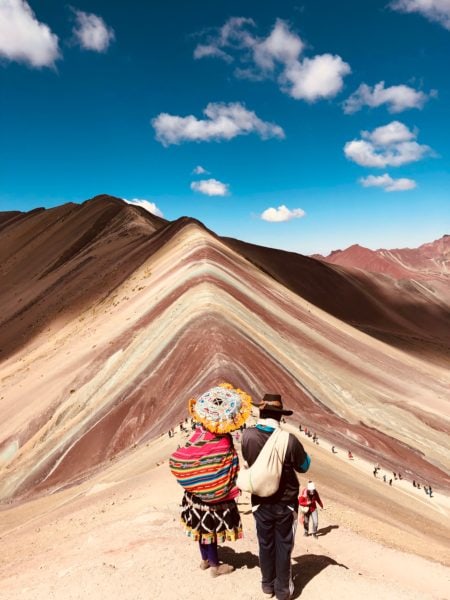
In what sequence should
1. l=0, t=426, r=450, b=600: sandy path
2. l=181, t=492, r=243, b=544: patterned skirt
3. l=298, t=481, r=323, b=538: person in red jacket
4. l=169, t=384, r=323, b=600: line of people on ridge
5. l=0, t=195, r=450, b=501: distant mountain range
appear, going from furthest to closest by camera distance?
l=0, t=195, r=450, b=501: distant mountain range → l=298, t=481, r=323, b=538: person in red jacket → l=181, t=492, r=243, b=544: patterned skirt → l=0, t=426, r=450, b=600: sandy path → l=169, t=384, r=323, b=600: line of people on ridge

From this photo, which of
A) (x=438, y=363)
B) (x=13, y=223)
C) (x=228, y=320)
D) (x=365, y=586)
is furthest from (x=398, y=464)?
(x=13, y=223)

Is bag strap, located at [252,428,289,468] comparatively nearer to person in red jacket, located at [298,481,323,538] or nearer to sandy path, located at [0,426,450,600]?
sandy path, located at [0,426,450,600]

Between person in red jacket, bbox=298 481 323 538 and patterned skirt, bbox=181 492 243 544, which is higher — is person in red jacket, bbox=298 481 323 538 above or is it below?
below

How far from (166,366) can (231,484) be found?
13.1 m

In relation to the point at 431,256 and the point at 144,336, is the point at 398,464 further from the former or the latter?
the point at 431,256

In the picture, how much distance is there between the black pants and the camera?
4609 mm

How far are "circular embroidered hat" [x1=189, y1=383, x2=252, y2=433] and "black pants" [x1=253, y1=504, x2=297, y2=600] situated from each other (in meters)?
0.85

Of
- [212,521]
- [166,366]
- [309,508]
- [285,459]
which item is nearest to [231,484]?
[212,521]

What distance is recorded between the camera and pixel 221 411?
486cm

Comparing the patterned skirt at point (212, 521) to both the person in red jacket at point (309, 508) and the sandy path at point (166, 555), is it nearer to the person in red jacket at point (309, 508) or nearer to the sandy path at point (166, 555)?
the sandy path at point (166, 555)

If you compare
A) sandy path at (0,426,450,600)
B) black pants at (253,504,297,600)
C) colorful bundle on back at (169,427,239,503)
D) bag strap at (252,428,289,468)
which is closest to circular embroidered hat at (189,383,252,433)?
colorful bundle on back at (169,427,239,503)

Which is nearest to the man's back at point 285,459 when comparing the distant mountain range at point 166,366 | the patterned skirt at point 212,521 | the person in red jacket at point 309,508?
the patterned skirt at point 212,521

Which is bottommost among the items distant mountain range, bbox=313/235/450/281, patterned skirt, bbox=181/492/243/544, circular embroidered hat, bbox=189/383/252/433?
patterned skirt, bbox=181/492/243/544

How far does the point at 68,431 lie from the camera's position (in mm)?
17297
